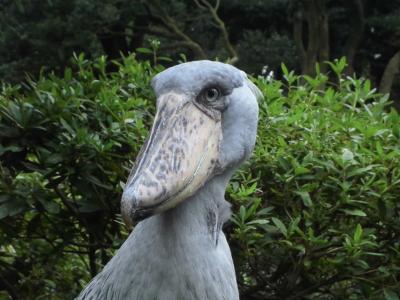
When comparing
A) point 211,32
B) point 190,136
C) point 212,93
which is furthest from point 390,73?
point 190,136

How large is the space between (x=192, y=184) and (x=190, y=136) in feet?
0.42

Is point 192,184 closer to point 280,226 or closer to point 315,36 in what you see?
point 280,226

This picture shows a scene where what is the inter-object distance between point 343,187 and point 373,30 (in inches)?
464

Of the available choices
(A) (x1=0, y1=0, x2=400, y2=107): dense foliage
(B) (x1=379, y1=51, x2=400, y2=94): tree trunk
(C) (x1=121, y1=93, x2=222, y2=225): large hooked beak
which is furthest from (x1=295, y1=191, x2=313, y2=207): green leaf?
(B) (x1=379, y1=51, x2=400, y2=94): tree trunk

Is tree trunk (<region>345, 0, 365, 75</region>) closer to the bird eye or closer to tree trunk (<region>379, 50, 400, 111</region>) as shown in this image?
tree trunk (<region>379, 50, 400, 111</region>)

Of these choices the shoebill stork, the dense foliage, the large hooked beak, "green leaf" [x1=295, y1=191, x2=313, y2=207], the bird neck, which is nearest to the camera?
the large hooked beak

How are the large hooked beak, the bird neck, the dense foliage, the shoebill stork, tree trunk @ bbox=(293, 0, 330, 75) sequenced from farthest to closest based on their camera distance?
tree trunk @ bbox=(293, 0, 330, 75) → the dense foliage → the bird neck → the shoebill stork → the large hooked beak

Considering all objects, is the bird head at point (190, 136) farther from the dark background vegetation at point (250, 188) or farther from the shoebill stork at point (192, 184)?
the dark background vegetation at point (250, 188)

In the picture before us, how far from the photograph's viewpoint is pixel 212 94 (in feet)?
7.64

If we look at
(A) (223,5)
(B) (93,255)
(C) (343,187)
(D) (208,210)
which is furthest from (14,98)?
(A) (223,5)

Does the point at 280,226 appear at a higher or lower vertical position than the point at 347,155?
lower

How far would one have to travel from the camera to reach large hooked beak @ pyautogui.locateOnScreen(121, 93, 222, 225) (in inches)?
80.2

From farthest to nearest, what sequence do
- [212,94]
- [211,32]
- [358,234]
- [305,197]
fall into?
[211,32], [305,197], [358,234], [212,94]

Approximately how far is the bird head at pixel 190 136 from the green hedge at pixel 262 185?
990 millimetres
